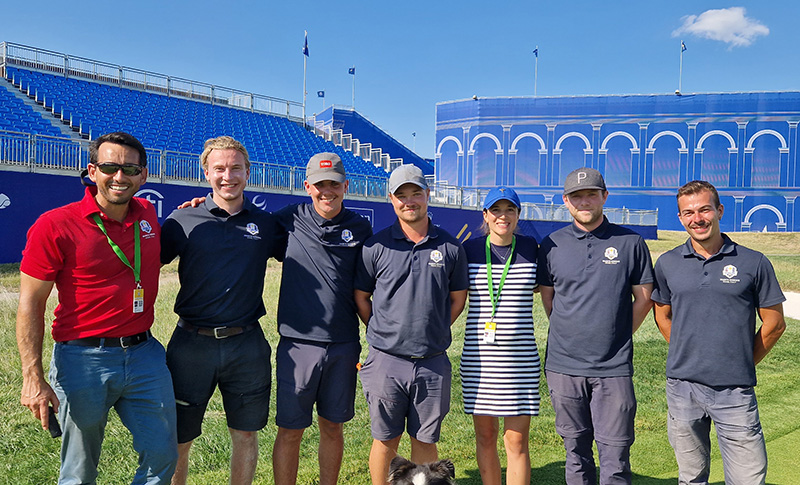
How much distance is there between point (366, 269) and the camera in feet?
11.8

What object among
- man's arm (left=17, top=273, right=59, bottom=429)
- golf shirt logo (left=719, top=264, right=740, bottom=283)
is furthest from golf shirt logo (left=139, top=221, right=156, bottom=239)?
golf shirt logo (left=719, top=264, right=740, bottom=283)

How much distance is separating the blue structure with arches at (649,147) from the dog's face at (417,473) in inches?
1592

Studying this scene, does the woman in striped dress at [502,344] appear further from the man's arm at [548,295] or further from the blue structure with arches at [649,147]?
the blue structure with arches at [649,147]

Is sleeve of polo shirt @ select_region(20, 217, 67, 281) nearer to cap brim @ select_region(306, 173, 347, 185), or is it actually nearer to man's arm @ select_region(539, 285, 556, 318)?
cap brim @ select_region(306, 173, 347, 185)

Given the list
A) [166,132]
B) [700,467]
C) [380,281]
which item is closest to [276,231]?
[380,281]

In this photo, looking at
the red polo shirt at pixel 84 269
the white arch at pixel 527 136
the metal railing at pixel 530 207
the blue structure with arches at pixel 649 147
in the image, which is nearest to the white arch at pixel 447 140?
the blue structure with arches at pixel 649 147

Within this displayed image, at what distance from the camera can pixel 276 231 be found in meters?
3.83

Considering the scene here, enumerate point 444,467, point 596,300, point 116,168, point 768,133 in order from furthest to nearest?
point 768,133
point 596,300
point 116,168
point 444,467

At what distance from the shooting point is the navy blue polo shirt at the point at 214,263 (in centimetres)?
345

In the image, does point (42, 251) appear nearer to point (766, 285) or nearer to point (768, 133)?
point (766, 285)

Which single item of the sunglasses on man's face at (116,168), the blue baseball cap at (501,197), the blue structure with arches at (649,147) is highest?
the blue structure with arches at (649,147)

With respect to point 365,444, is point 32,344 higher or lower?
higher

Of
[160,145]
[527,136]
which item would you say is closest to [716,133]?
[527,136]

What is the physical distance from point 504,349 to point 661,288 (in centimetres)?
103
